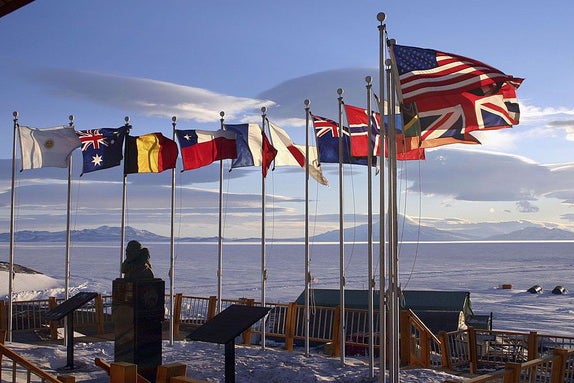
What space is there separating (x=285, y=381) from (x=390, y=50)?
787cm

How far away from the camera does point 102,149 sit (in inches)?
832

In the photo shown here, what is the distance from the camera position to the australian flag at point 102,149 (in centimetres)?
2108

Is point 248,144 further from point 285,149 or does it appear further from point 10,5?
point 10,5

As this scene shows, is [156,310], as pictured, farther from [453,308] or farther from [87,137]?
[453,308]

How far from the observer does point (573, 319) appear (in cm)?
5997

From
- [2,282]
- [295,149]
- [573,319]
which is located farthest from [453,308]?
[2,282]

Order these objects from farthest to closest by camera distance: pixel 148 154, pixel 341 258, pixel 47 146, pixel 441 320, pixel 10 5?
pixel 441 320
pixel 47 146
pixel 148 154
pixel 341 258
pixel 10 5

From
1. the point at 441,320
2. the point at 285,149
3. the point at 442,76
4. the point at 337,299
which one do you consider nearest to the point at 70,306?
the point at 285,149

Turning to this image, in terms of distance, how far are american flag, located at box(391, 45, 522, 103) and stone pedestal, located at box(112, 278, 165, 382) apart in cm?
798

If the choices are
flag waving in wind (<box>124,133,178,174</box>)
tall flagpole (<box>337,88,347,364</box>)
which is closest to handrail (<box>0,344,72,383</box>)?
tall flagpole (<box>337,88,347,364</box>)

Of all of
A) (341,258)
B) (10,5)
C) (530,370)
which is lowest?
(530,370)

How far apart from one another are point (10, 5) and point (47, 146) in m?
12.2

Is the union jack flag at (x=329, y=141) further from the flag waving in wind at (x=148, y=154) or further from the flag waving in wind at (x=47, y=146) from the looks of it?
the flag waving in wind at (x=47, y=146)

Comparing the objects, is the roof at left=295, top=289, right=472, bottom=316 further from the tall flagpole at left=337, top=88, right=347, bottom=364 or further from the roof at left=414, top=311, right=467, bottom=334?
the tall flagpole at left=337, top=88, right=347, bottom=364
